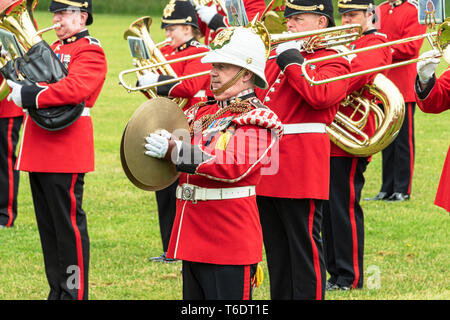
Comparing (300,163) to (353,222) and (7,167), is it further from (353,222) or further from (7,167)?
(7,167)

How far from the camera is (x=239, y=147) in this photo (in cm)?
384

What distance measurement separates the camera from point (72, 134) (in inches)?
217

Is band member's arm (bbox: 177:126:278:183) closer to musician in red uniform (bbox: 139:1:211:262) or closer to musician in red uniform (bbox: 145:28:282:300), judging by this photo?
musician in red uniform (bbox: 145:28:282:300)

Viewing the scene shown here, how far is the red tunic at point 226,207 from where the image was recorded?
3838 millimetres

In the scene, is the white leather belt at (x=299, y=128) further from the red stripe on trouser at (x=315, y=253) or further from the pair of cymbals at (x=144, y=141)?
the pair of cymbals at (x=144, y=141)

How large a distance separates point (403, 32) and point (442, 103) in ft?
13.3

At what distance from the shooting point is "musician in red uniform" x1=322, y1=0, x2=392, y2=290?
604cm

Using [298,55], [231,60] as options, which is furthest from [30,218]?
[231,60]

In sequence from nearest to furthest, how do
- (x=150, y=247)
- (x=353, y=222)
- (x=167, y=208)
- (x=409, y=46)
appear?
(x=353, y=222)
(x=167, y=208)
(x=150, y=247)
(x=409, y=46)

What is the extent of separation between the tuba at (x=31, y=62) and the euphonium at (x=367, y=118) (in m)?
1.81

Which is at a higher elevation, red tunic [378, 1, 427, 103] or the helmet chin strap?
the helmet chin strap

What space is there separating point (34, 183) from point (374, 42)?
8.36ft

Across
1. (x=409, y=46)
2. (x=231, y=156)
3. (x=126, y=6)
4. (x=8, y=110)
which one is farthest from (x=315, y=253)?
(x=126, y=6)

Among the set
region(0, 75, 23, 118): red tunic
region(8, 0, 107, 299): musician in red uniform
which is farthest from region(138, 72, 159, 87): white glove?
region(0, 75, 23, 118): red tunic
